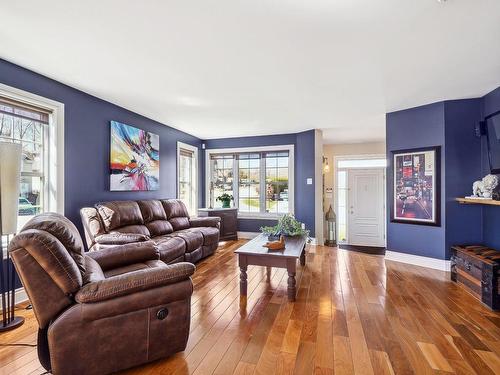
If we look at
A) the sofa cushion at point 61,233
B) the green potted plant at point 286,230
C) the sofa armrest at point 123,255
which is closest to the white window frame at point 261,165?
the green potted plant at point 286,230

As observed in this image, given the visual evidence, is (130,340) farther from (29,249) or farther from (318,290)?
(318,290)

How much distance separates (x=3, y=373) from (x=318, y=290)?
279cm

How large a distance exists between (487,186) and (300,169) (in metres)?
3.14

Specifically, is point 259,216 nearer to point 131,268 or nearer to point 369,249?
point 369,249

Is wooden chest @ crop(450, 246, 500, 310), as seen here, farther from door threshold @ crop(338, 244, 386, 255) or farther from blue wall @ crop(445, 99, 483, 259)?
door threshold @ crop(338, 244, 386, 255)

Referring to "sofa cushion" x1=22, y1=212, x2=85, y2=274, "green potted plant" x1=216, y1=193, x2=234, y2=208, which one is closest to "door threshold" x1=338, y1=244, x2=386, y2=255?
"green potted plant" x1=216, y1=193, x2=234, y2=208

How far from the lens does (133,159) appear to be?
4133 millimetres

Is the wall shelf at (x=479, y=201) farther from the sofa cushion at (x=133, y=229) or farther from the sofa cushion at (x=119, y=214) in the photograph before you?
the sofa cushion at (x=119, y=214)

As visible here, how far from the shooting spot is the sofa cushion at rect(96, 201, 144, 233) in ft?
10.8

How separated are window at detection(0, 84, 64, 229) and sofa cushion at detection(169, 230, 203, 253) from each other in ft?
5.17

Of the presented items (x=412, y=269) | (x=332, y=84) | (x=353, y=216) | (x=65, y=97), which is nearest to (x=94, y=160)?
(x=65, y=97)

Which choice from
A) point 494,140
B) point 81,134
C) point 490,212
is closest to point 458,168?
point 494,140

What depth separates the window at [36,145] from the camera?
105 inches

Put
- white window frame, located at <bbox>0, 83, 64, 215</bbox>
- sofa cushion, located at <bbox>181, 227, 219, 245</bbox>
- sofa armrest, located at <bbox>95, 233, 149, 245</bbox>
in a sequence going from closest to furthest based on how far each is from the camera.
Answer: sofa armrest, located at <bbox>95, 233, 149, 245</bbox> → white window frame, located at <bbox>0, 83, 64, 215</bbox> → sofa cushion, located at <bbox>181, 227, 219, 245</bbox>
